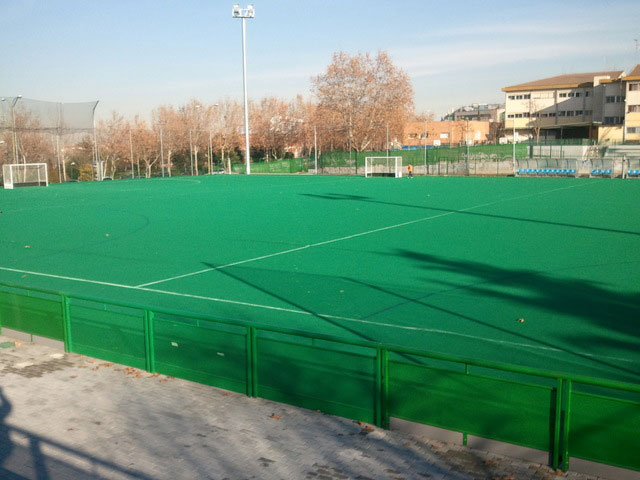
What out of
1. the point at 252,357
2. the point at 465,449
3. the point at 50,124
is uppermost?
the point at 50,124

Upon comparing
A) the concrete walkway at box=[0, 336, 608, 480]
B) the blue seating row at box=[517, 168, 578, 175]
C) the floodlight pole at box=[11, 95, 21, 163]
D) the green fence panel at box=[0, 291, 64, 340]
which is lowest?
the concrete walkway at box=[0, 336, 608, 480]

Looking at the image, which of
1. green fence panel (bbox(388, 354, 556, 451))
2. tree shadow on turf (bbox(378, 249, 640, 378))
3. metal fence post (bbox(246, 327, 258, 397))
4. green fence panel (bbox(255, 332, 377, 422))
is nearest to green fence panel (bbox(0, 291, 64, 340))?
metal fence post (bbox(246, 327, 258, 397))

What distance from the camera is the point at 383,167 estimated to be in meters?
69.9

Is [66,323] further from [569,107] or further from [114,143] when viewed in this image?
[569,107]

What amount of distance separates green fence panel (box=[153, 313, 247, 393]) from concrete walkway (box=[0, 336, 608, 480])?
0.18 meters

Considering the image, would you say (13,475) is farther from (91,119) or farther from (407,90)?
(407,90)

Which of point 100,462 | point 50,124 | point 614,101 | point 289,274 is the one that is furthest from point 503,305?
point 614,101

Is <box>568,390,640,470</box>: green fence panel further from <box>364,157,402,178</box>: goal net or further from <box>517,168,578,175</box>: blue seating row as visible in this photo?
<box>364,157,402,178</box>: goal net

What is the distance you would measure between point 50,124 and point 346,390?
6064 centimetres

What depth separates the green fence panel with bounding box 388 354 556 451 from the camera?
6.75m

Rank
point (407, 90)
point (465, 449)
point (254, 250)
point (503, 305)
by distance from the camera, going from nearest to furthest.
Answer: point (465, 449) → point (503, 305) → point (254, 250) → point (407, 90)

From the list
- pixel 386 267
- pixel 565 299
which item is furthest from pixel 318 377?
pixel 386 267

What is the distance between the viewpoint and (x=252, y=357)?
8812 millimetres

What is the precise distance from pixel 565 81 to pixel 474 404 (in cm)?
11457
